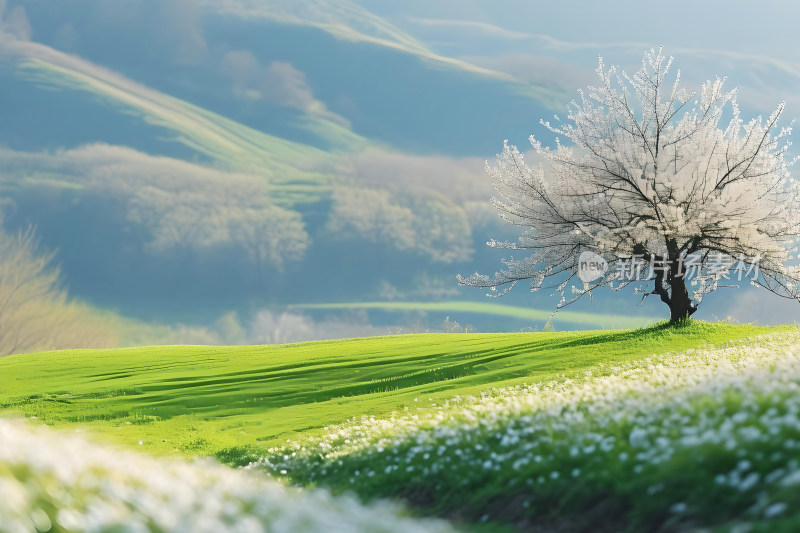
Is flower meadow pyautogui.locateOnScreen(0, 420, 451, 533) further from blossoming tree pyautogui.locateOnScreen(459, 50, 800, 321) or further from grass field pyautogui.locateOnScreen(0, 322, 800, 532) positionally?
blossoming tree pyautogui.locateOnScreen(459, 50, 800, 321)

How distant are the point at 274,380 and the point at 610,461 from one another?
20.7 m

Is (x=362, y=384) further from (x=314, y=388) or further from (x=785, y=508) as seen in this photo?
(x=785, y=508)

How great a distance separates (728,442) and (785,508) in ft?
3.57

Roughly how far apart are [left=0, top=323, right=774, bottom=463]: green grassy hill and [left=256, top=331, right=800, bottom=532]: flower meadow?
7143 millimetres

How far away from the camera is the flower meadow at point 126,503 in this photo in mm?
5309

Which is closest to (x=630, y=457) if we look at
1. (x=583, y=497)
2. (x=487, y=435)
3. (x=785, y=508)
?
(x=583, y=497)

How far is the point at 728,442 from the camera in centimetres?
670

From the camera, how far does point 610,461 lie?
780cm

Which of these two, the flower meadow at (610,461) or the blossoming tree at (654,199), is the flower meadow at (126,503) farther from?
the blossoming tree at (654,199)

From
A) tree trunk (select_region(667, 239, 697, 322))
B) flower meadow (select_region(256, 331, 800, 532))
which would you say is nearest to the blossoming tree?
tree trunk (select_region(667, 239, 697, 322))

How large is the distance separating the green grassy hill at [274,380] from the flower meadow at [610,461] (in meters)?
7.14

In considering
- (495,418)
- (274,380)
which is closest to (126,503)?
(495,418)

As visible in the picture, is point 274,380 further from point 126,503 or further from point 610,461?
point 126,503

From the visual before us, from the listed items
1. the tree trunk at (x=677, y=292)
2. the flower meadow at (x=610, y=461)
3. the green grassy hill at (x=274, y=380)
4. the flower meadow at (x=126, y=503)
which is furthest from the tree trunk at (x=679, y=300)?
the flower meadow at (x=126, y=503)
